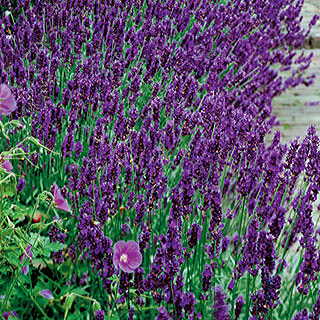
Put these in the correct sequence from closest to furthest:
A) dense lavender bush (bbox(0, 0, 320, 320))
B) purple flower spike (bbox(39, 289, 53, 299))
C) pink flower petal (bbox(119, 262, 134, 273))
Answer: pink flower petal (bbox(119, 262, 134, 273)), dense lavender bush (bbox(0, 0, 320, 320)), purple flower spike (bbox(39, 289, 53, 299))

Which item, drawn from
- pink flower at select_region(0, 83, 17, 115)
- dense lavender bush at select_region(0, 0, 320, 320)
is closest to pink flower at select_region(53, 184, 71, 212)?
dense lavender bush at select_region(0, 0, 320, 320)

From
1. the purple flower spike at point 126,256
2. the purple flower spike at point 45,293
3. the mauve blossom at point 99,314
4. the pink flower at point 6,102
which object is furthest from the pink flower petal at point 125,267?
the pink flower at point 6,102

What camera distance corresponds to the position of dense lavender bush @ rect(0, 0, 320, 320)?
1673 mm

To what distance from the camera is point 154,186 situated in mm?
1996

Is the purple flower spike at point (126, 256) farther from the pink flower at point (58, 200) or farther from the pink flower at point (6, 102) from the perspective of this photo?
the pink flower at point (6, 102)

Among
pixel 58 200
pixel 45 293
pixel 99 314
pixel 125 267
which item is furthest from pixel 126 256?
pixel 45 293

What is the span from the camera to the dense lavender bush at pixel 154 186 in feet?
5.49

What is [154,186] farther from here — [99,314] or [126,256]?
[99,314]

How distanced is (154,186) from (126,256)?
1.58 ft

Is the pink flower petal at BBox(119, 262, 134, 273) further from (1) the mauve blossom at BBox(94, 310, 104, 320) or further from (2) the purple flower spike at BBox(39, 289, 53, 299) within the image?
(2) the purple flower spike at BBox(39, 289, 53, 299)

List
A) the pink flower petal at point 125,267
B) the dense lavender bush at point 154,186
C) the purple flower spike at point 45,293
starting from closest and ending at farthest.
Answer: the pink flower petal at point 125,267 < the dense lavender bush at point 154,186 < the purple flower spike at point 45,293

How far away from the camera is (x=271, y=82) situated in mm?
3758

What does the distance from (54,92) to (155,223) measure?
0.80 metres

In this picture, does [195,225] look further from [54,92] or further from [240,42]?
[240,42]
